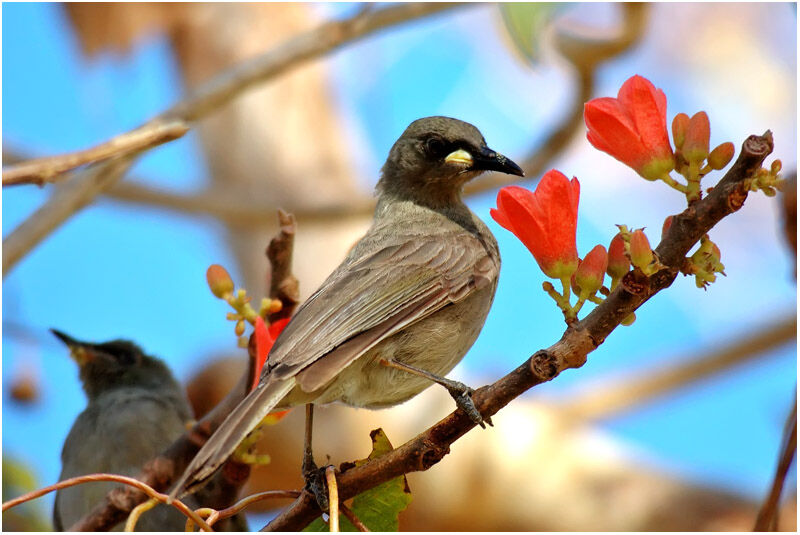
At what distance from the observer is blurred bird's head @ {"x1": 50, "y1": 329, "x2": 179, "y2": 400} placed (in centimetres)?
495

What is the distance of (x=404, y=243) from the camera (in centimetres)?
349

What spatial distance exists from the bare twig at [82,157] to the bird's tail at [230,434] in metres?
0.69

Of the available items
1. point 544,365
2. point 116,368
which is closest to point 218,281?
point 544,365

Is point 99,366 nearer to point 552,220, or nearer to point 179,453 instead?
point 179,453

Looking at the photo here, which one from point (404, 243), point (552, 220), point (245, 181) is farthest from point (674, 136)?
point (245, 181)

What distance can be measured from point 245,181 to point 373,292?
4.90 metres

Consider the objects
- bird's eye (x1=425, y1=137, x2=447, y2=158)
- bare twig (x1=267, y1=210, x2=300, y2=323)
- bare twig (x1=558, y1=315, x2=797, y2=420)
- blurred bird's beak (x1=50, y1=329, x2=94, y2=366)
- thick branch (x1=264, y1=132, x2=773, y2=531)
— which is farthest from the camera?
bare twig (x1=558, y1=315, x2=797, y2=420)

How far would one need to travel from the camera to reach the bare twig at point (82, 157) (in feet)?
6.96

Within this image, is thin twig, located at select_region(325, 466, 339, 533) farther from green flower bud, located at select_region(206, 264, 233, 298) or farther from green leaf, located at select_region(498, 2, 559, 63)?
green leaf, located at select_region(498, 2, 559, 63)

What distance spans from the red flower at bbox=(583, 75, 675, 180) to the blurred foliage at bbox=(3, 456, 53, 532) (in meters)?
3.23

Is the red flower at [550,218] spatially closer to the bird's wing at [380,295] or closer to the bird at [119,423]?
the bird's wing at [380,295]

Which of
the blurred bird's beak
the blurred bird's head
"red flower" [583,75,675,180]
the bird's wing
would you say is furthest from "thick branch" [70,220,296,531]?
the blurred bird's beak

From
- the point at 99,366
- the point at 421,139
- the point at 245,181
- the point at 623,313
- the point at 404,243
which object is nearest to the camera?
the point at 623,313

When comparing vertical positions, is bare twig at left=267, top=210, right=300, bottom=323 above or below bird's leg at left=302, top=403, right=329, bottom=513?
above
